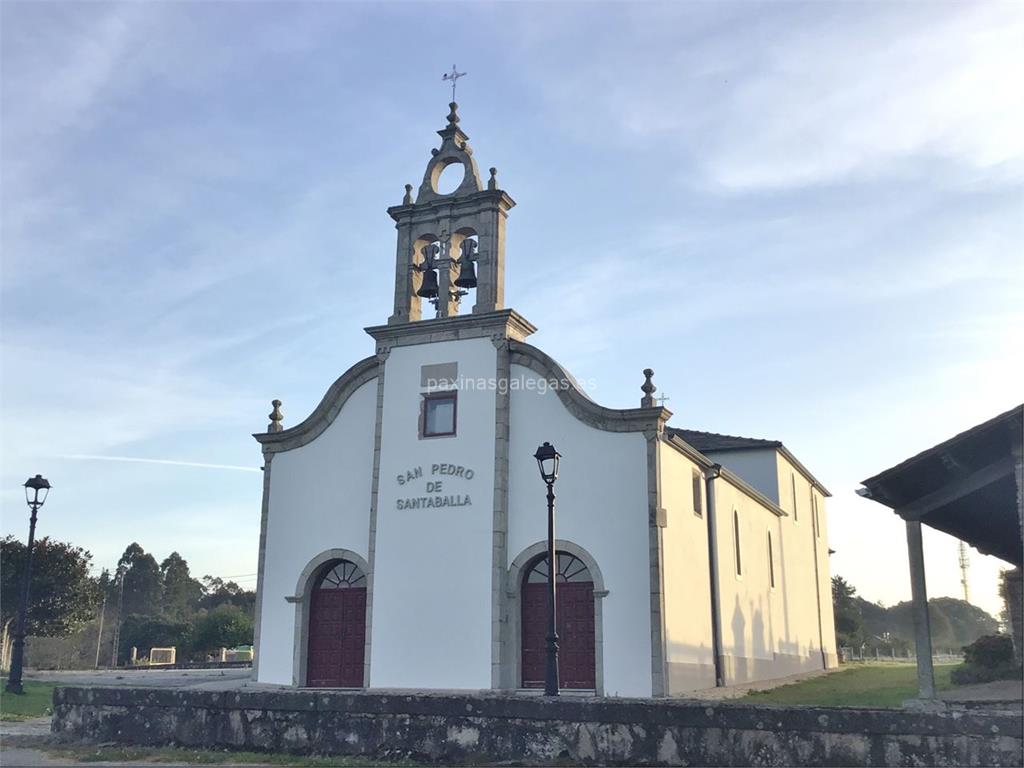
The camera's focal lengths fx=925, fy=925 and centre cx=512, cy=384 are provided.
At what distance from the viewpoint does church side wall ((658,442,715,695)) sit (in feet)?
61.2

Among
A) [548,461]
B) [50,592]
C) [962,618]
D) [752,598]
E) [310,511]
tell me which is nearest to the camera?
[548,461]

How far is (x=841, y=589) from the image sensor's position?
63438mm

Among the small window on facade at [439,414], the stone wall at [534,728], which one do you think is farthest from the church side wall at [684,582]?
the stone wall at [534,728]

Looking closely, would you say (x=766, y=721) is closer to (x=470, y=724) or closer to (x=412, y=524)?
(x=470, y=724)

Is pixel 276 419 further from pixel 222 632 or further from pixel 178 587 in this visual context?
pixel 178 587

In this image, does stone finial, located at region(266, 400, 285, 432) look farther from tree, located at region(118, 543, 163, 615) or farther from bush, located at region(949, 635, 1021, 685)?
tree, located at region(118, 543, 163, 615)

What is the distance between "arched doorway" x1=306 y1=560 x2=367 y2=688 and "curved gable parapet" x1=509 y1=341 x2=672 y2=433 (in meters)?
5.96

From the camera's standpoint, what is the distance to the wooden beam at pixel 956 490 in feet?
37.0

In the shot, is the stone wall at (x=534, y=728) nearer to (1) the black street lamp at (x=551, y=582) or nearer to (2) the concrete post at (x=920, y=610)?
(1) the black street lamp at (x=551, y=582)

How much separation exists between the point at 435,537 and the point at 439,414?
2739 mm

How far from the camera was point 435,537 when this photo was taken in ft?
65.0

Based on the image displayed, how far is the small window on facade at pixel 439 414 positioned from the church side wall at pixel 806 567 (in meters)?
16.8

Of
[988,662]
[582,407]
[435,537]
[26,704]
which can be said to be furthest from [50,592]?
[988,662]

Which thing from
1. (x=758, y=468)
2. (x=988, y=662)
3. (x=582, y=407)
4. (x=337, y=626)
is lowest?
(x=988, y=662)
